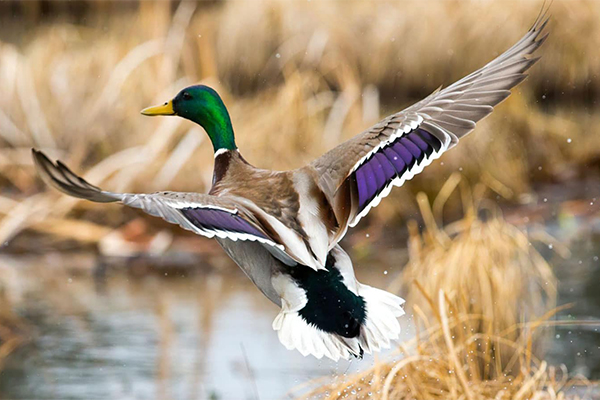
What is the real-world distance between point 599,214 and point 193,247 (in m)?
2.97

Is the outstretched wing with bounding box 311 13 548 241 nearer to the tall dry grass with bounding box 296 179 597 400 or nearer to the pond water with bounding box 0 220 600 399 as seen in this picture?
the tall dry grass with bounding box 296 179 597 400

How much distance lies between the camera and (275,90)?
8539 mm

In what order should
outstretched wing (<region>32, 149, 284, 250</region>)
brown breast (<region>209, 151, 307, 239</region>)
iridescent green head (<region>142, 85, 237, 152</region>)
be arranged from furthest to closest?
iridescent green head (<region>142, 85, 237, 152</region>)
brown breast (<region>209, 151, 307, 239</region>)
outstretched wing (<region>32, 149, 284, 250</region>)

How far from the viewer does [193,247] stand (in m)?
7.59

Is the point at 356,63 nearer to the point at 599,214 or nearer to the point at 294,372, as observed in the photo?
the point at 599,214

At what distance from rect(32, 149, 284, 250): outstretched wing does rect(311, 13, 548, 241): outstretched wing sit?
0.32 metres

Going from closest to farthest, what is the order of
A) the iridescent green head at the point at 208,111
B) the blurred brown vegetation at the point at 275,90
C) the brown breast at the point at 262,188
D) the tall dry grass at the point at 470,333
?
the brown breast at the point at 262,188, the iridescent green head at the point at 208,111, the tall dry grass at the point at 470,333, the blurred brown vegetation at the point at 275,90

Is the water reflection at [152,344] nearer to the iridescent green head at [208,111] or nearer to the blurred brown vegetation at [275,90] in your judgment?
the blurred brown vegetation at [275,90]

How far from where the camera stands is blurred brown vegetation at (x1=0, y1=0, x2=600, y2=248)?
784 cm

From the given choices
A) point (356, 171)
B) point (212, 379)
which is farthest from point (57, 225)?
point (356, 171)

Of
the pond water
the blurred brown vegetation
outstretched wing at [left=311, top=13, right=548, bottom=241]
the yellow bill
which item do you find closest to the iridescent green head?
the yellow bill

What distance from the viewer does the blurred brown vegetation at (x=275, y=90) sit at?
7.84m

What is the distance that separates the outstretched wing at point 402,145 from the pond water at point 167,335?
4.44 ft

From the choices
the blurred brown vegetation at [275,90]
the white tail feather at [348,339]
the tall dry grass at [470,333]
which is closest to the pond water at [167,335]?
the tall dry grass at [470,333]
